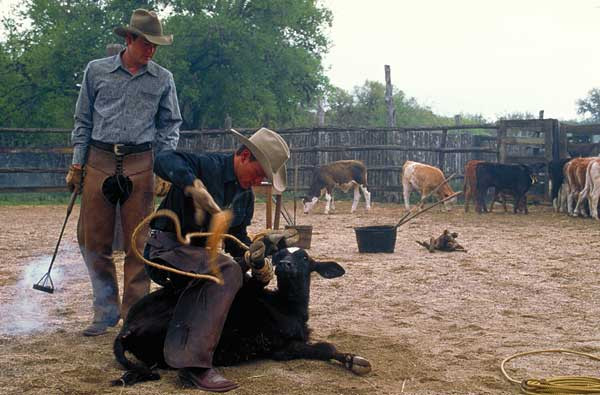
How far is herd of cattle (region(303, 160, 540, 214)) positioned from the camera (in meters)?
16.6

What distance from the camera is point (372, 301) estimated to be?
257 inches

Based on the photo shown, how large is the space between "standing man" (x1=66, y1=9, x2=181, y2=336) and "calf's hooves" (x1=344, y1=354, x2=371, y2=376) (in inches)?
62.4

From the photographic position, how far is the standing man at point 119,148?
516 centimetres

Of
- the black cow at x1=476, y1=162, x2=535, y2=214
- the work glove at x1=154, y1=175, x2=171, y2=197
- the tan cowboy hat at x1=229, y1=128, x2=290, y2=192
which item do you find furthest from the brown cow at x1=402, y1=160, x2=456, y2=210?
the tan cowboy hat at x1=229, y1=128, x2=290, y2=192

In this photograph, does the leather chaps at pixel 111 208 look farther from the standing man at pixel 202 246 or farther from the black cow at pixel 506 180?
the black cow at pixel 506 180

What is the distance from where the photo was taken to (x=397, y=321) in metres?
5.73

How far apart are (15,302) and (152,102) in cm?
223

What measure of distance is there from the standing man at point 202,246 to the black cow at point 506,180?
1292cm

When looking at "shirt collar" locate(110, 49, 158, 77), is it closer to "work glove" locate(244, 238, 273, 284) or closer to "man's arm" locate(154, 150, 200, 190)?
"man's arm" locate(154, 150, 200, 190)

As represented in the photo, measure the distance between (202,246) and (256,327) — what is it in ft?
2.01

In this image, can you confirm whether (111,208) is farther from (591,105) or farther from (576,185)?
(591,105)

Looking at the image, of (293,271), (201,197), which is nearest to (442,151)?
(293,271)

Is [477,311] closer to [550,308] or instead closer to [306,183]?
[550,308]

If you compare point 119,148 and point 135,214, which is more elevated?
point 119,148
